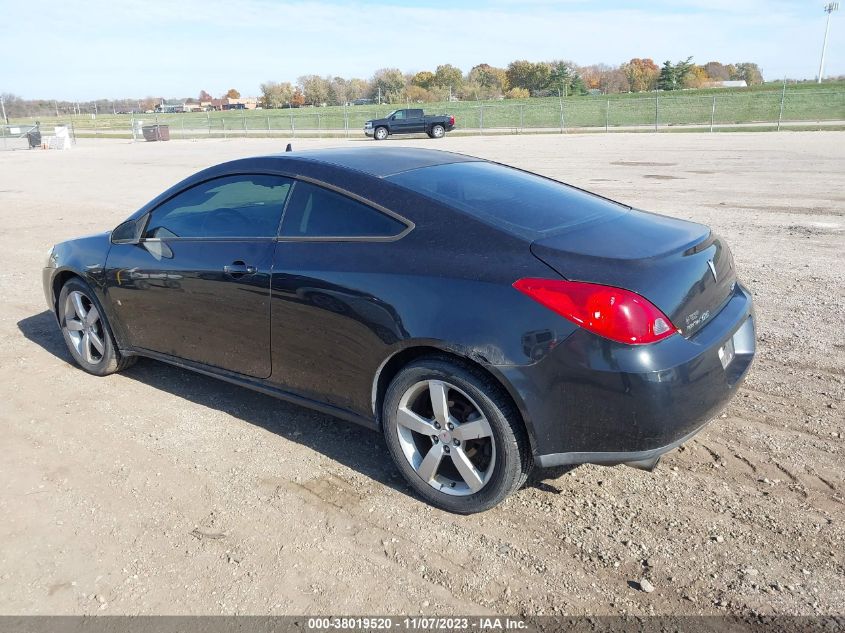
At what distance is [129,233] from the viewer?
4539 mm

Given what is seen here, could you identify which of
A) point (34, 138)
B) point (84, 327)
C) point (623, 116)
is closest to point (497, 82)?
point (623, 116)

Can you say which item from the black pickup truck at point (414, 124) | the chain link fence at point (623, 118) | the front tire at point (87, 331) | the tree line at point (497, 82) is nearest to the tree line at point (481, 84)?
Result: the tree line at point (497, 82)

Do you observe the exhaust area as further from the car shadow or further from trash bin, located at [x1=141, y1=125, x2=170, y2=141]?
trash bin, located at [x1=141, y1=125, x2=170, y2=141]

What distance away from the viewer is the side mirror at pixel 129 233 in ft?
14.7

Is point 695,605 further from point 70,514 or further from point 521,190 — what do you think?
point 70,514

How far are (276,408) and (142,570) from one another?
1.62 m

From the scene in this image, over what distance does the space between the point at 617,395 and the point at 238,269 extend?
→ 7.11ft

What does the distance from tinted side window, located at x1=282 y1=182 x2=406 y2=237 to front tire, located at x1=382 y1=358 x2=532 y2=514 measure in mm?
731

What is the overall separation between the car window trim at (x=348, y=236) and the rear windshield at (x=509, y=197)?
7.3 inches

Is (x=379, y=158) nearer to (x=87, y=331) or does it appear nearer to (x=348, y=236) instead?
(x=348, y=236)

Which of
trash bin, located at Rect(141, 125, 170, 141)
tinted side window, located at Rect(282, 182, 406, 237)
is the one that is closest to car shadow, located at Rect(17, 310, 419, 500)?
tinted side window, located at Rect(282, 182, 406, 237)

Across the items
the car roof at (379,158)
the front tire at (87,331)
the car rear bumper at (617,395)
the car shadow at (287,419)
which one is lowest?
the car shadow at (287,419)

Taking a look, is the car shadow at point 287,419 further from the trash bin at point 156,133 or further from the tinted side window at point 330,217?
the trash bin at point 156,133

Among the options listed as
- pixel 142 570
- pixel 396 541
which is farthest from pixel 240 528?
pixel 396 541
